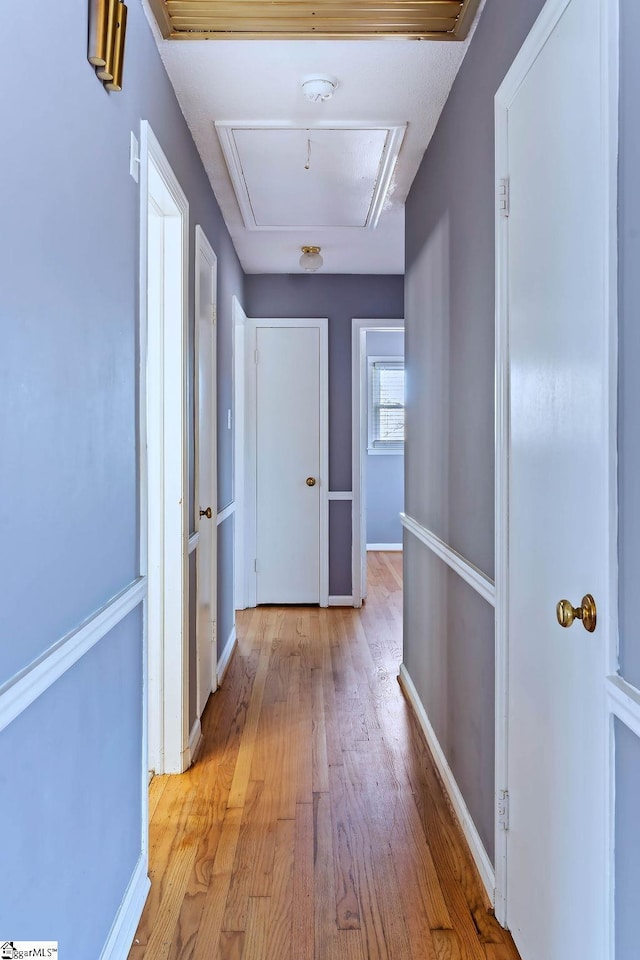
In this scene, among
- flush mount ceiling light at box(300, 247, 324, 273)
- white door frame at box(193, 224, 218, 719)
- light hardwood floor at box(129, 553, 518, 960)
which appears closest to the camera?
light hardwood floor at box(129, 553, 518, 960)

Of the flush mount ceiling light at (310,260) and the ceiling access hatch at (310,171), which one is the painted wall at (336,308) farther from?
the ceiling access hatch at (310,171)

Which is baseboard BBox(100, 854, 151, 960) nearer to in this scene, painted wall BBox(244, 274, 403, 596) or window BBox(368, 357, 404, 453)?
painted wall BBox(244, 274, 403, 596)

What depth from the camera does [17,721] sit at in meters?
1.01

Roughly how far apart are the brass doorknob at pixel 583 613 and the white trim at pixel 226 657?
2.45 meters

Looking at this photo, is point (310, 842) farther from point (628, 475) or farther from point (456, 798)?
point (628, 475)

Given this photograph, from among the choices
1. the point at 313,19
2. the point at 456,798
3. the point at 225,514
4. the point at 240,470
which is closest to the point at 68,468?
the point at 313,19

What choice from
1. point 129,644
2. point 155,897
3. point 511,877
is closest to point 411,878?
point 511,877

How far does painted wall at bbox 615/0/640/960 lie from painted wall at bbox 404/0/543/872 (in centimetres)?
61

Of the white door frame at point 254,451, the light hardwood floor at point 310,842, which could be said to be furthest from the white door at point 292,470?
the light hardwood floor at point 310,842

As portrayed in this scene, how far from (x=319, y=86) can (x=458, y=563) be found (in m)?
1.63

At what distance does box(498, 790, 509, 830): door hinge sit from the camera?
1.62 meters

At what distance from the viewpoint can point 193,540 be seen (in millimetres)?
2627

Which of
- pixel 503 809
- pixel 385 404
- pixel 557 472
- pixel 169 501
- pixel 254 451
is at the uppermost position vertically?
pixel 385 404

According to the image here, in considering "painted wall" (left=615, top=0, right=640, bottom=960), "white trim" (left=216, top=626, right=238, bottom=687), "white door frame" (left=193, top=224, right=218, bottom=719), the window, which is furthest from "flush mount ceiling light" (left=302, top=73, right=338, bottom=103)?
the window
